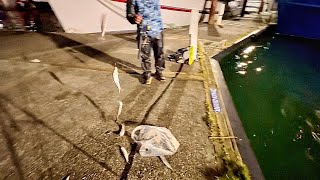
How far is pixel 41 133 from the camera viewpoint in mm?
2805

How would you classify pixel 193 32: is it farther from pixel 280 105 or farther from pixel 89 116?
pixel 89 116

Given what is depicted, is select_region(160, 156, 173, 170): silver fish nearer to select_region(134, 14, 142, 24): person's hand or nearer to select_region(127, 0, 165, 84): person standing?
select_region(127, 0, 165, 84): person standing

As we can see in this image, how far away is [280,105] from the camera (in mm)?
5438

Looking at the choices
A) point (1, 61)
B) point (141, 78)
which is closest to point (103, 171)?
point (141, 78)

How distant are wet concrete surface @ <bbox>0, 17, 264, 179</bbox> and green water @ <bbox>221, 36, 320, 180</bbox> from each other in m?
1.45

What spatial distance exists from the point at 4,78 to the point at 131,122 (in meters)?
2.99

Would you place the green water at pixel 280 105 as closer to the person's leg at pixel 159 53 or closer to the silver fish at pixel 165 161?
the silver fish at pixel 165 161

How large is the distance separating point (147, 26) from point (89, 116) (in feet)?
5.96

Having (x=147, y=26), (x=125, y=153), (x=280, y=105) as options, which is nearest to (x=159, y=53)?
(x=147, y=26)

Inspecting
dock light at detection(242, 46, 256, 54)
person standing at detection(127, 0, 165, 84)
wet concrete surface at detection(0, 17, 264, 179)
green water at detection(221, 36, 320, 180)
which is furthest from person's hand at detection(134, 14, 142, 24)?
dock light at detection(242, 46, 256, 54)

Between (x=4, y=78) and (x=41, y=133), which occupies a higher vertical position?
(x=4, y=78)

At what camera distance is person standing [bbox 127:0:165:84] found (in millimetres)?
3756

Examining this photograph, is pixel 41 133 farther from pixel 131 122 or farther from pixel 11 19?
pixel 11 19

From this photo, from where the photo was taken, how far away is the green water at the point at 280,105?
3.70 metres
